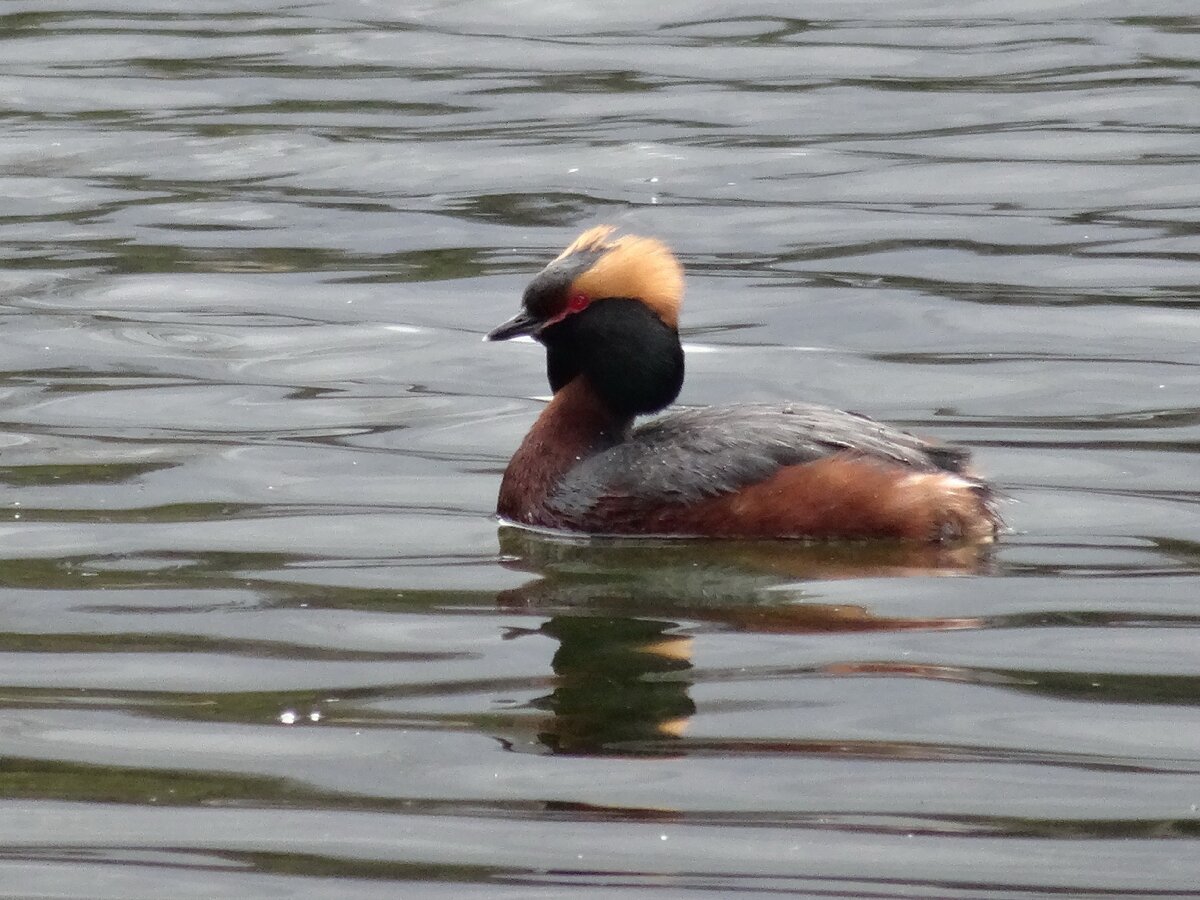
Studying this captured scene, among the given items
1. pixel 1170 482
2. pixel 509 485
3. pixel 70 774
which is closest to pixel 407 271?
pixel 509 485

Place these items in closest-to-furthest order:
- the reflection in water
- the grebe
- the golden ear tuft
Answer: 1. the reflection in water
2. the grebe
3. the golden ear tuft

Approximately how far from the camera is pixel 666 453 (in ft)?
23.7

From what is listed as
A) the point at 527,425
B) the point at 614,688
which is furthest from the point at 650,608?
the point at 527,425

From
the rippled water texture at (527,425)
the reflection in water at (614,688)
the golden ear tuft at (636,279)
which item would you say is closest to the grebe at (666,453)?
the golden ear tuft at (636,279)

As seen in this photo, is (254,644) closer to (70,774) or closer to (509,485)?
(70,774)

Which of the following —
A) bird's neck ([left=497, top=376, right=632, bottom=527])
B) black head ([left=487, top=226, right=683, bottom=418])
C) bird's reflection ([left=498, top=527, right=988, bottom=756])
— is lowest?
bird's reflection ([left=498, top=527, right=988, bottom=756])

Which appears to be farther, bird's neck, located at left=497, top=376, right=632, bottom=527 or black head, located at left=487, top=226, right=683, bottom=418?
black head, located at left=487, top=226, right=683, bottom=418

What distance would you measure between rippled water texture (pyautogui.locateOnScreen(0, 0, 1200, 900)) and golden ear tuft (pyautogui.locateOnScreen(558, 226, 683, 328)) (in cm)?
82

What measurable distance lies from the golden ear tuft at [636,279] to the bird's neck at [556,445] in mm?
323

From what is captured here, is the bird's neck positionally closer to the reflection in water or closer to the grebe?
the grebe

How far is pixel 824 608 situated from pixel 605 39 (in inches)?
401

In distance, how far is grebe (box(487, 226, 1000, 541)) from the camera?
6.91 meters

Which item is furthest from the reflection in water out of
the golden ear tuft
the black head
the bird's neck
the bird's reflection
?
the golden ear tuft

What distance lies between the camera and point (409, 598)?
639 centimetres
